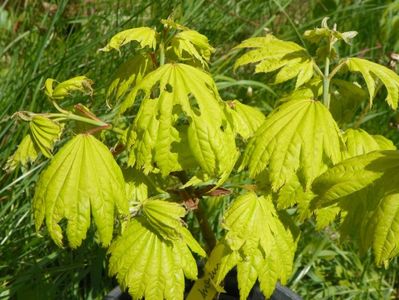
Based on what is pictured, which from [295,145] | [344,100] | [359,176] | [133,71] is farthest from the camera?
[344,100]

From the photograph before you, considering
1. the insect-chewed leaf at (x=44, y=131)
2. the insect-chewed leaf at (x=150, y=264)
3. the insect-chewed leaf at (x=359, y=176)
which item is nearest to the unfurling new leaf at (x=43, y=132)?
the insect-chewed leaf at (x=44, y=131)

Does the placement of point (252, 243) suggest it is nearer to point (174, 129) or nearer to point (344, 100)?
point (174, 129)

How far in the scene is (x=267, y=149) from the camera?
110 cm

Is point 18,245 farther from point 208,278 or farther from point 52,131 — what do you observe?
point 52,131

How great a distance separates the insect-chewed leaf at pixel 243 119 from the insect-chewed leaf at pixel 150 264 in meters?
0.23

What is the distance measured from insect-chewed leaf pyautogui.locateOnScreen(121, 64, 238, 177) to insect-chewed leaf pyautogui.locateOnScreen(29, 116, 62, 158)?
12 centimetres

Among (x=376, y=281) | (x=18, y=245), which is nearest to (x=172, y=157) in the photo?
(x=18, y=245)

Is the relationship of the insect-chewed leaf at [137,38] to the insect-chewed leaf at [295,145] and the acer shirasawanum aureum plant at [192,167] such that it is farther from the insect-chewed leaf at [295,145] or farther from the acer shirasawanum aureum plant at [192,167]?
the insect-chewed leaf at [295,145]

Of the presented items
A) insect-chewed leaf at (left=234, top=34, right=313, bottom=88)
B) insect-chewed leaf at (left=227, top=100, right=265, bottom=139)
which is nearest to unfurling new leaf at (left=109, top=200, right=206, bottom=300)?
insect-chewed leaf at (left=227, top=100, right=265, bottom=139)

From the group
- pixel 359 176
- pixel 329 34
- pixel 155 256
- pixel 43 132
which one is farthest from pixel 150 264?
pixel 329 34

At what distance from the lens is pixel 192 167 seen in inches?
45.5

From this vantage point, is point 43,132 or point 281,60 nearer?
point 43,132

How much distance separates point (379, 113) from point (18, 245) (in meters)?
1.24

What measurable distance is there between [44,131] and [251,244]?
0.40m
